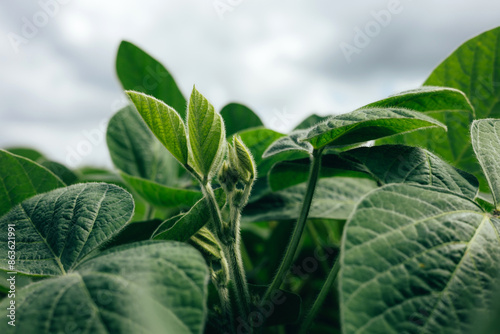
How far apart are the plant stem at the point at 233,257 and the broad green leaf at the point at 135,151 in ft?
2.62

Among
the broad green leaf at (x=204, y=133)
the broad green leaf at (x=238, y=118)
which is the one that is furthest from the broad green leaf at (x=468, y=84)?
the broad green leaf at (x=204, y=133)

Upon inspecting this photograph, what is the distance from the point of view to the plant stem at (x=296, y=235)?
2.37ft

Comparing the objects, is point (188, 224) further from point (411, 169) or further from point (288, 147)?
point (411, 169)

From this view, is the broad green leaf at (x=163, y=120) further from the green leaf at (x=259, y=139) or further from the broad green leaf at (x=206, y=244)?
the green leaf at (x=259, y=139)

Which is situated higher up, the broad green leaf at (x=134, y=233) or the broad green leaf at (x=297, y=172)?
the broad green leaf at (x=297, y=172)

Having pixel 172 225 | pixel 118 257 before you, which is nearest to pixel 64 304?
pixel 118 257

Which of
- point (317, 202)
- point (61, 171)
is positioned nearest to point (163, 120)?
point (317, 202)

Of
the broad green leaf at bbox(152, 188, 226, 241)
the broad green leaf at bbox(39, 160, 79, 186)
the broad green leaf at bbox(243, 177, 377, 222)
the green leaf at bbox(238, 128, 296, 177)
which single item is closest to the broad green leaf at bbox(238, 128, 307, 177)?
the green leaf at bbox(238, 128, 296, 177)

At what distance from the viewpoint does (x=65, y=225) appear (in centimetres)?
73

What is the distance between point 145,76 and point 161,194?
0.60 m

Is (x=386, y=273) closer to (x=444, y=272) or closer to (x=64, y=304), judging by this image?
(x=444, y=272)

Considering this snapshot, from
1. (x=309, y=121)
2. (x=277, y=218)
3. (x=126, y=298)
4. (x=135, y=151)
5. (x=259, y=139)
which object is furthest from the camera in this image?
(x=135, y=151)

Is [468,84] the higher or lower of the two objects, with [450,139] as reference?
higher

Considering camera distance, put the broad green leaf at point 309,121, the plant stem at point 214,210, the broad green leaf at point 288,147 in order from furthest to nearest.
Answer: the broad green leaf at point 309,121 < the broad green leaf at point 288,147 < the plant stem at point 214,210
